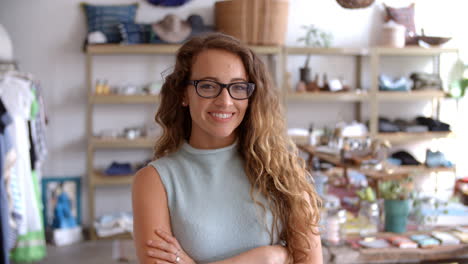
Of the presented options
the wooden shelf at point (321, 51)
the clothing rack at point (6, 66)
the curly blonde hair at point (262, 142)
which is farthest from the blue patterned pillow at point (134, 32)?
the curly blonde hair at point (262, 142)

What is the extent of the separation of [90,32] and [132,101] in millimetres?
753

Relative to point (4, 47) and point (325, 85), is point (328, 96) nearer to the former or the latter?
point (325, 85)

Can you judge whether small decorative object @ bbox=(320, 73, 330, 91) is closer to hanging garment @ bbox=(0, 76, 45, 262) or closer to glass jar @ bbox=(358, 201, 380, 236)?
hanging garment @ bbox=(0, 76, 45, 262)

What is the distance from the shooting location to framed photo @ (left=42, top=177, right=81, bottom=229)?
457cm

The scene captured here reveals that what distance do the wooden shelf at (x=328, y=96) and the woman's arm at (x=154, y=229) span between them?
350cm

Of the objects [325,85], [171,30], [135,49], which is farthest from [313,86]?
[135,49]

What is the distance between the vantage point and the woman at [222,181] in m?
1.19

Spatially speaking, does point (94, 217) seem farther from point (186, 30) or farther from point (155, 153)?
point (155, 153)

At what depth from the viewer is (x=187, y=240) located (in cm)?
121

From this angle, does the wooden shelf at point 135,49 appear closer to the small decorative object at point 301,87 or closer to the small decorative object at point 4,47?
the small decorative object at point 301,87

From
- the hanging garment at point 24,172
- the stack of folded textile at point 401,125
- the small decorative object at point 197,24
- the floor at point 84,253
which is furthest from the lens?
the stack of folded textile at point 401,125

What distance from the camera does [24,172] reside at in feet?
11.4

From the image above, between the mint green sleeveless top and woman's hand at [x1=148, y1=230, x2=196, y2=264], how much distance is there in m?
0.02

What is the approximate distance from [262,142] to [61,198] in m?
3.70
